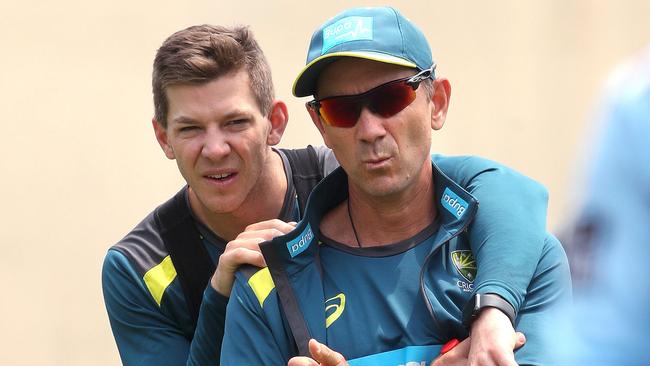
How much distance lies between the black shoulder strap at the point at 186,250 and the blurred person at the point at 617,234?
2.33 metres

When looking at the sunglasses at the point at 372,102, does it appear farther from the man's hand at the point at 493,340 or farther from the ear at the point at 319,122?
the man's hand at the point at 493,340

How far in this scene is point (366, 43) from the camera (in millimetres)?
2793

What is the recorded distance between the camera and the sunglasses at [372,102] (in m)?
2.76

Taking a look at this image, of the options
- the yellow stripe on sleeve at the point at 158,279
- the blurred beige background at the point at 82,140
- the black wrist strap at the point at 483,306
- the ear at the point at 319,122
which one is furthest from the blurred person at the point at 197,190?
the blurred beige background at the point at 82,140

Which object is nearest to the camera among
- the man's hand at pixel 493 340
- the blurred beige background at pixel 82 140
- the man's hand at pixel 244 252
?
the man's hand at pixel 493 340

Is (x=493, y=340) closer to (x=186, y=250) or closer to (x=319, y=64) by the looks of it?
(x=319, y=64)

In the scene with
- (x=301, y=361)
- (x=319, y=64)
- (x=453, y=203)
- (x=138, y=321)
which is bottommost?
(x=138, y=321)

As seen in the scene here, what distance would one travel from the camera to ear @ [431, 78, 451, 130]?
296 cm

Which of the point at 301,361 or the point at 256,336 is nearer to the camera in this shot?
the point at 301,361

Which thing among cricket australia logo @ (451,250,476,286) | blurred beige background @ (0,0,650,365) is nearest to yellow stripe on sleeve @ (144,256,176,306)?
cricket australia logo @ (451,250,476,286)

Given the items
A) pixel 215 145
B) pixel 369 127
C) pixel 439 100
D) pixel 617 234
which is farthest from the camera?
pixel 215 145

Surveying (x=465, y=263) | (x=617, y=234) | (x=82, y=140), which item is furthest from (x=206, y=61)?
(x=82, y=140)

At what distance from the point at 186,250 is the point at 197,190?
19 centimetres

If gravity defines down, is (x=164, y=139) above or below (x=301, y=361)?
above
